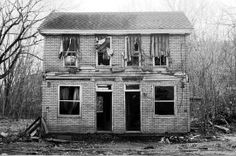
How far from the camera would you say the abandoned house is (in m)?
17.2

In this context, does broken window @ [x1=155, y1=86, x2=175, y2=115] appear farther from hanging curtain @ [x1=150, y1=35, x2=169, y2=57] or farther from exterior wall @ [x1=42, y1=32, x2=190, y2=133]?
hanging curtain @ [x1=150, y1=35, x2=169, y2=57]

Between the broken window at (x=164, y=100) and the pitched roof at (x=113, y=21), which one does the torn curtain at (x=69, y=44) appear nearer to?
the pitched roof at (x=113, y=21)

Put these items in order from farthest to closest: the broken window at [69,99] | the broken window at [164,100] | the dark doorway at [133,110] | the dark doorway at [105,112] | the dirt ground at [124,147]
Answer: the dark doorway at [105,112] → the dark doorway at [133,110] → the broken window at [69,99] → the broken window at [164,100] → the dirt ground at [124,147]

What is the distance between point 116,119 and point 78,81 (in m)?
3.14

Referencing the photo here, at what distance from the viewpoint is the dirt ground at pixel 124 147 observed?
12.5m

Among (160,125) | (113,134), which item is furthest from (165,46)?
(113,134)

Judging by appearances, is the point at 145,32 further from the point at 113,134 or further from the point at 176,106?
the point at 113,134

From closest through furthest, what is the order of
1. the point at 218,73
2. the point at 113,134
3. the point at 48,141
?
the point at 48,141
the point at 113,134
the point at 218,73

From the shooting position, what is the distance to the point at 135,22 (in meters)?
18.1

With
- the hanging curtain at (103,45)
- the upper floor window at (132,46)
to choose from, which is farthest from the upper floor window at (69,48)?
the upper floor window at (132,46)

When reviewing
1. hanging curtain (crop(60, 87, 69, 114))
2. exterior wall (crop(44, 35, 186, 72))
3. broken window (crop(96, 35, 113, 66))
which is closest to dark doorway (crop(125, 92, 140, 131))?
exterior wall (crop(44, 35, 186, 72))

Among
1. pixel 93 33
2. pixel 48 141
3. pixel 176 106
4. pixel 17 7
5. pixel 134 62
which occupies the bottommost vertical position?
pixel 48 141

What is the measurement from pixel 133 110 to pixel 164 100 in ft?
7.78

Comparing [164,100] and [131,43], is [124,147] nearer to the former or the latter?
[164,100]
